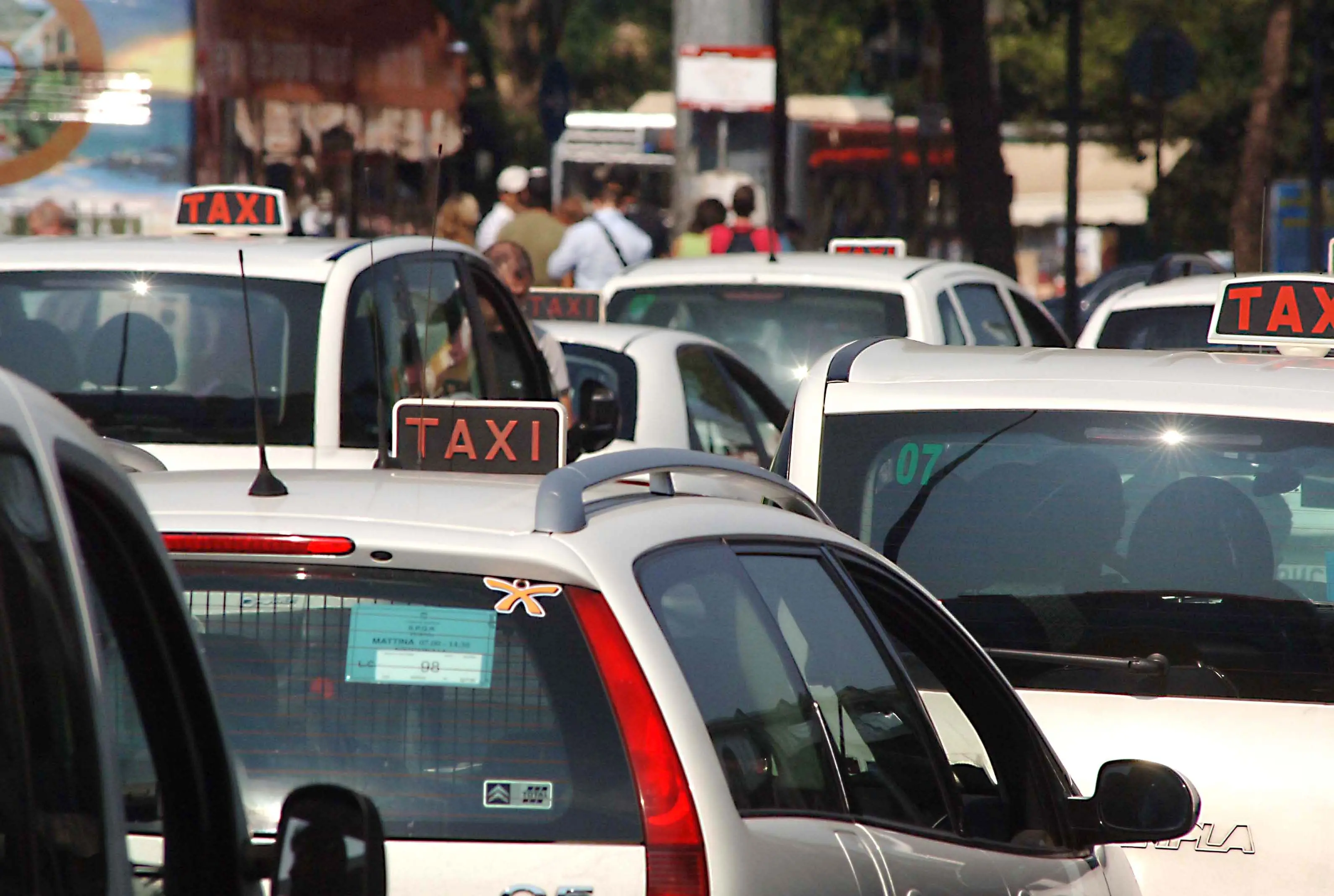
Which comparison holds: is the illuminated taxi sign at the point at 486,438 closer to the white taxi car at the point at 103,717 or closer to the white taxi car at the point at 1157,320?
the white taxi car at the point at 103,717

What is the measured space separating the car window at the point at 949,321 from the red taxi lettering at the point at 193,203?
3.24 metres

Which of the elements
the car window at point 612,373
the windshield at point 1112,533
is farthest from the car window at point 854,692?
the car window at point 612,373

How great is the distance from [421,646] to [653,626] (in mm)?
308

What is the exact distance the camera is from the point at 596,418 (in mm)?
8234

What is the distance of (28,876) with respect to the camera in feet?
6.04

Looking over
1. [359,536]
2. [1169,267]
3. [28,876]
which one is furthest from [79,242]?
[1169,267]

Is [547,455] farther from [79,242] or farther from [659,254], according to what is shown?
[659,254]

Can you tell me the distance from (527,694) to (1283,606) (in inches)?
92.3

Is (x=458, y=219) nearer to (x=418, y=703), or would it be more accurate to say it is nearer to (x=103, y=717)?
(x=418, y=703)

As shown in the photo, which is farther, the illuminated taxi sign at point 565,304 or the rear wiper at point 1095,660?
the illuminated taxi sign at point 565,304

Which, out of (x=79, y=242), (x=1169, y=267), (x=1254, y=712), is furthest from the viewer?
(x=1169, y=267)

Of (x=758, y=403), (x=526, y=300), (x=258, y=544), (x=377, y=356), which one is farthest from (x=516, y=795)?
(x=526, y=300)

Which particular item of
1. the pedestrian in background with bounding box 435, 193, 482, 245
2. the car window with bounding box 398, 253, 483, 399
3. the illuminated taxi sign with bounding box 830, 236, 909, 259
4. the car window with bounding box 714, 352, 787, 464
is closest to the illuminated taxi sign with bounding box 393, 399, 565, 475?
the car window with bounding box 398, 253, 483, 399

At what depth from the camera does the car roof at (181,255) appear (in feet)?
22.5
